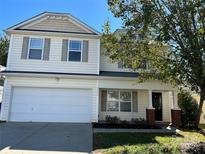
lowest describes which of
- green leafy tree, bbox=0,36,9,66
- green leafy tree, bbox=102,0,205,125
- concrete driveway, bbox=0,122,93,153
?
concrete driveway, bbox=0,122,93,153

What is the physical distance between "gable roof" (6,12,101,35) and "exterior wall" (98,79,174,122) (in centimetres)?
407

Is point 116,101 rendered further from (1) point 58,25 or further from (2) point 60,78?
(1) point 58,25

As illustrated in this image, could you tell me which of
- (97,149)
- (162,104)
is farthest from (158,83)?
(97,149)

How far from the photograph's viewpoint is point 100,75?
15.3m

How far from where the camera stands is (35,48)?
51.4 ft

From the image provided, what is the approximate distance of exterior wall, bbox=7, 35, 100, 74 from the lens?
602 inches

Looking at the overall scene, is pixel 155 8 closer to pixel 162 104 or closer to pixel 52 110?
pixel 52 110

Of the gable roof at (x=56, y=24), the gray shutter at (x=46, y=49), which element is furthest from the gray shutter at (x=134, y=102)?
the gray shutter at (x=46, y=49)

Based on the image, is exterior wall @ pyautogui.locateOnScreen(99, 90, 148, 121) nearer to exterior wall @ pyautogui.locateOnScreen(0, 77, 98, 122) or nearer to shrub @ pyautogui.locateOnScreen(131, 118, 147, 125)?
shrub @ pyautogui.locateOnScreen(131, 118, 147, 125)

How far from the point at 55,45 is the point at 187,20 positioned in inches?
402

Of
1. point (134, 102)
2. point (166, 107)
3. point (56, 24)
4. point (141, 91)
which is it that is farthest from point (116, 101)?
point (56, 24)

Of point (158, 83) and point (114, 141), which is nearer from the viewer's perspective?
point (114, 141)

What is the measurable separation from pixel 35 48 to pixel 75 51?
288 cm

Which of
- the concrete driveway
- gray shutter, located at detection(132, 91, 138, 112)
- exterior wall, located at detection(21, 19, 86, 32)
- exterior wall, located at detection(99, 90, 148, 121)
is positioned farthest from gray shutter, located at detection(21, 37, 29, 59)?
gray shutter, located at detection(132, 91, 138, 112)
